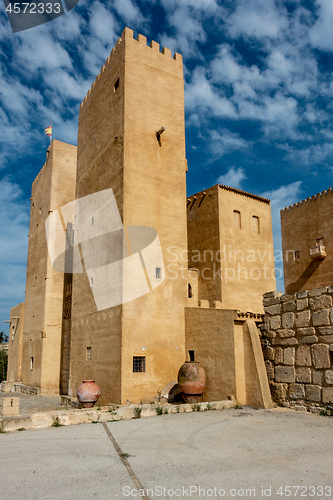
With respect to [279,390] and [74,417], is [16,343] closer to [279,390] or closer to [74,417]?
[74,417]

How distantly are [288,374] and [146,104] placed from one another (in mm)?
11877

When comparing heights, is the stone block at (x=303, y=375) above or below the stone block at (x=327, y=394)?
above

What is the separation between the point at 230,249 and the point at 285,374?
1061cm

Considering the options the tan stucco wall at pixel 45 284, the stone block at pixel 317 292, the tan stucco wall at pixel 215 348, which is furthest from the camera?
→ the tan stucco wall at pixel 45 284

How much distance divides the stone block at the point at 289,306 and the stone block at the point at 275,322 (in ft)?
1.11

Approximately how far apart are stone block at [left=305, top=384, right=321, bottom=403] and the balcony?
59.0 feet

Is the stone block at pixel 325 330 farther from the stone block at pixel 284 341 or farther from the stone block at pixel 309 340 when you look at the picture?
the stone block at pixel 284 341

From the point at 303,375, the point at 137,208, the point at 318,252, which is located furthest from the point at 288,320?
the point at 318,252

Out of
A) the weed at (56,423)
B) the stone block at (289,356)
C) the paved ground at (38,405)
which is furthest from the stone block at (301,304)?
the paved ground at (38,405)

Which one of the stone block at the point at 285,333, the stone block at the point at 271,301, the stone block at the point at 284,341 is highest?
the stone block at the point at 271,301

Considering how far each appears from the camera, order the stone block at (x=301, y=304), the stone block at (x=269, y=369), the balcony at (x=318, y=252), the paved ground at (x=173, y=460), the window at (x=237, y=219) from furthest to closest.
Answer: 1. the balcony at (x=318, y=252)
2. the window at (x=237, y=219)
3. the stone block at (x=269, y=369)
4. the stone block at (x=301, y=304)
5. the paved ground at (x=173, y=460)

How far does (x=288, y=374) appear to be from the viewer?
9.73 metres

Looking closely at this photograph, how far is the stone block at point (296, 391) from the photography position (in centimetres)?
927

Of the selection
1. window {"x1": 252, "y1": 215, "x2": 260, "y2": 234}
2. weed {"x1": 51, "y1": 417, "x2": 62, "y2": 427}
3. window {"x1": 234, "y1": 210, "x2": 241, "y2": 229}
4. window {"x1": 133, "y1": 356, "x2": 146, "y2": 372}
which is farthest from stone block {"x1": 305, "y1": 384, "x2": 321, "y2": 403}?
window {"x1": 252, "y1": 215, "x2": 260, "y2": 234}
